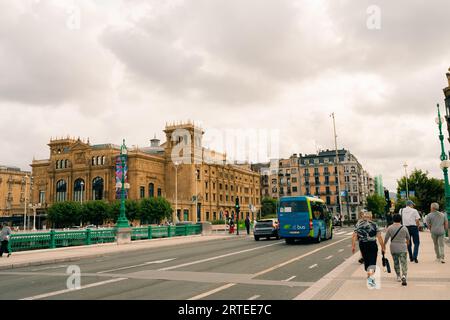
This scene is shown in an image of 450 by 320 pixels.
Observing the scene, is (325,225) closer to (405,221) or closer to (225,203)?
(405,221)

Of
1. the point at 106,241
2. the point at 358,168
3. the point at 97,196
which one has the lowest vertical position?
the point at 106,241

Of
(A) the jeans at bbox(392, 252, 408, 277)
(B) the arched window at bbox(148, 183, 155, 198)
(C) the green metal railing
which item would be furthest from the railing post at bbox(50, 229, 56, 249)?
(B) the arched window at bbox(148, 183, 155, 198)

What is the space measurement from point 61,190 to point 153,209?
29.6m

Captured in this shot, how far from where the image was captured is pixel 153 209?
218 feet

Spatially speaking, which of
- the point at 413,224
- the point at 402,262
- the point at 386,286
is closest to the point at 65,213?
the point at 413,224

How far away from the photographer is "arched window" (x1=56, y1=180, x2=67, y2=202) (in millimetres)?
83750

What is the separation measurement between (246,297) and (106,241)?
2161cm

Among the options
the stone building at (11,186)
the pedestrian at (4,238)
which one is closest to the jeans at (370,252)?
the pedestrian at (4,238)

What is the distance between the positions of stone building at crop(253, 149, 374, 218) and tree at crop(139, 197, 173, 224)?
53.3 metres

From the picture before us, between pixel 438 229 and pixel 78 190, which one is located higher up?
pixel 78 190

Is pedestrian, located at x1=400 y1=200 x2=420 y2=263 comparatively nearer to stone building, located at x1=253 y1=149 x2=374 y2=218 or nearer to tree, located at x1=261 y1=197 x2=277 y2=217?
tree, located at x1=261 y1=197 x2=277 y2=217

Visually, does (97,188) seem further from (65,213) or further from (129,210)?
(129,210)
